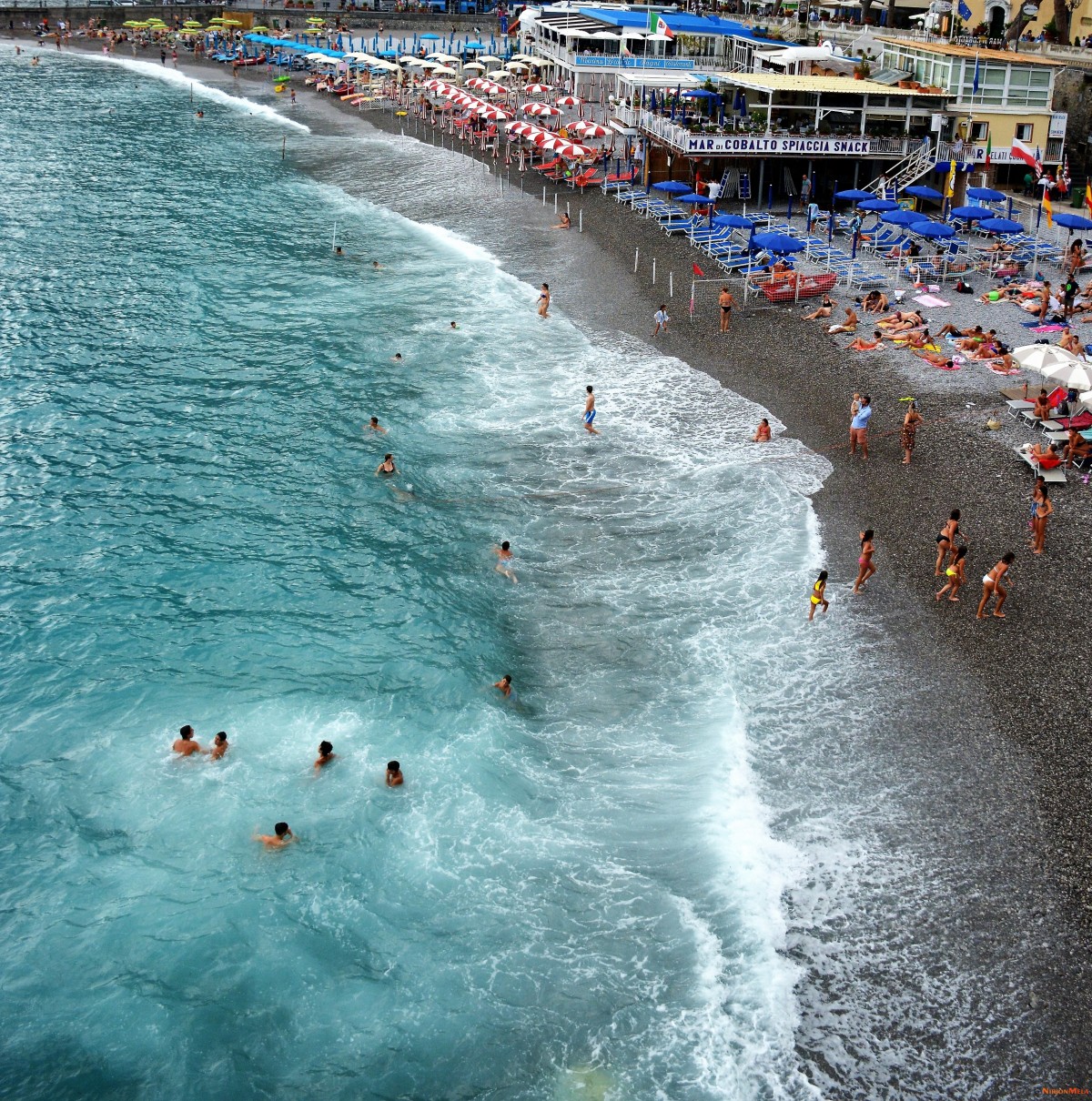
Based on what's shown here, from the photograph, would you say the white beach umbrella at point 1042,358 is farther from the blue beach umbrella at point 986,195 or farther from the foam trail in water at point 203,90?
the foam trail in water at point 203,90

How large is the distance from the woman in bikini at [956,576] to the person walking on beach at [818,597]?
82.2 inches

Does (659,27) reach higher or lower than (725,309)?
higher

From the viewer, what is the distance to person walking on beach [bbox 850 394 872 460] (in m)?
25.2

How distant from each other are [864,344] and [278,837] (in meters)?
22.6

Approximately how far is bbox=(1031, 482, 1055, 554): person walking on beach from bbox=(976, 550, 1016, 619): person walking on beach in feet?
5.06

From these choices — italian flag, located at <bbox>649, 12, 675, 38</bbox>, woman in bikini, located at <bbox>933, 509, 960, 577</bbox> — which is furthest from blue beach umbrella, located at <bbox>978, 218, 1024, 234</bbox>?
italian flag, located at <bbox>649, 12, 675, 38</bbox>

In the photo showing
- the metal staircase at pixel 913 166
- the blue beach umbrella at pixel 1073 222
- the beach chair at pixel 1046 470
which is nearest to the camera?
the beach chair at pixel 1046 470

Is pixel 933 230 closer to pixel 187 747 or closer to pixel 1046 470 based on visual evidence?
pixel 1046 470

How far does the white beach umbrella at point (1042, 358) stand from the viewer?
24.5 metres

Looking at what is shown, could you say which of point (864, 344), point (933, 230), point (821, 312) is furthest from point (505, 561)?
point (933, 230)

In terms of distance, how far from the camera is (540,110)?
199 feet

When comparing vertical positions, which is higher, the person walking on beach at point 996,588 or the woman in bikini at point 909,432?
the woman in bikini at point 909,432

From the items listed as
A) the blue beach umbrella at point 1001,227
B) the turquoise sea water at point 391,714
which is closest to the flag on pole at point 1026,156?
the blue beach umbrella at point 1001,227

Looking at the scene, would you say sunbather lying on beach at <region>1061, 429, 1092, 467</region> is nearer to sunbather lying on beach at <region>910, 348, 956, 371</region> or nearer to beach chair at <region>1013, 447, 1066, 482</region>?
beach chair at <region>1013, 447, 1066, 482</region>
